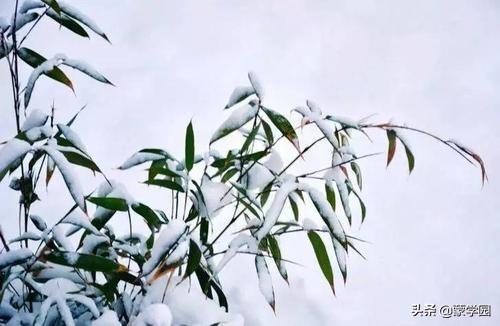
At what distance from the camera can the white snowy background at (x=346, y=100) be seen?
5.29 ft

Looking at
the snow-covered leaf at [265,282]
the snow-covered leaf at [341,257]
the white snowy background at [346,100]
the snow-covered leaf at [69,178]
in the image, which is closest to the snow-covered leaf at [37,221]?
the snow-covered leaf at [69,178]

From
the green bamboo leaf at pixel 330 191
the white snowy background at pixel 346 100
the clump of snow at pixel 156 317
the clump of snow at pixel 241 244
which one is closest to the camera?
the clump of snow at pixel 156 317

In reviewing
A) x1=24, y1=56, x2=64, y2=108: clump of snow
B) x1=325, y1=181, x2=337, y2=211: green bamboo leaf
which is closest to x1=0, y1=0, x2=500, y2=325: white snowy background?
x1=325, y1=181, x2=337, y2=211: green bamboo leaf

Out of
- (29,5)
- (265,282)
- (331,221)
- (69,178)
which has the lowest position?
(265,282)

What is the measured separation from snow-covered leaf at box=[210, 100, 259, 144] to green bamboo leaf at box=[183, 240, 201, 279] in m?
0.17

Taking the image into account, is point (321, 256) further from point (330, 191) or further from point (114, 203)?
point (114, 203)

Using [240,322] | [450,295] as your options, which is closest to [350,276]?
[450,295]

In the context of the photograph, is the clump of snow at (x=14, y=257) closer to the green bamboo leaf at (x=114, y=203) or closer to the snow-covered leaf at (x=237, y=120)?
the green bamboo leaf at (x=114, y=203)

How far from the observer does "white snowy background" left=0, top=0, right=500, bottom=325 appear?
5.29ft

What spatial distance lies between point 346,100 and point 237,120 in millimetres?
1558

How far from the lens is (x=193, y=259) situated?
63 centimetres

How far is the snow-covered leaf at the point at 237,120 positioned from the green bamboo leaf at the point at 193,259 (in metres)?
0.17

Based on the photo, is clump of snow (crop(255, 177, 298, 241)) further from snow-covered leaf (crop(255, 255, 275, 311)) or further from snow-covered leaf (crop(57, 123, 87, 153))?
snow-covered leaf (crop(57, 123, 87, 153))

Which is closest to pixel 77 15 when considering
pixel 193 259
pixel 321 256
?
pixel 193 259
